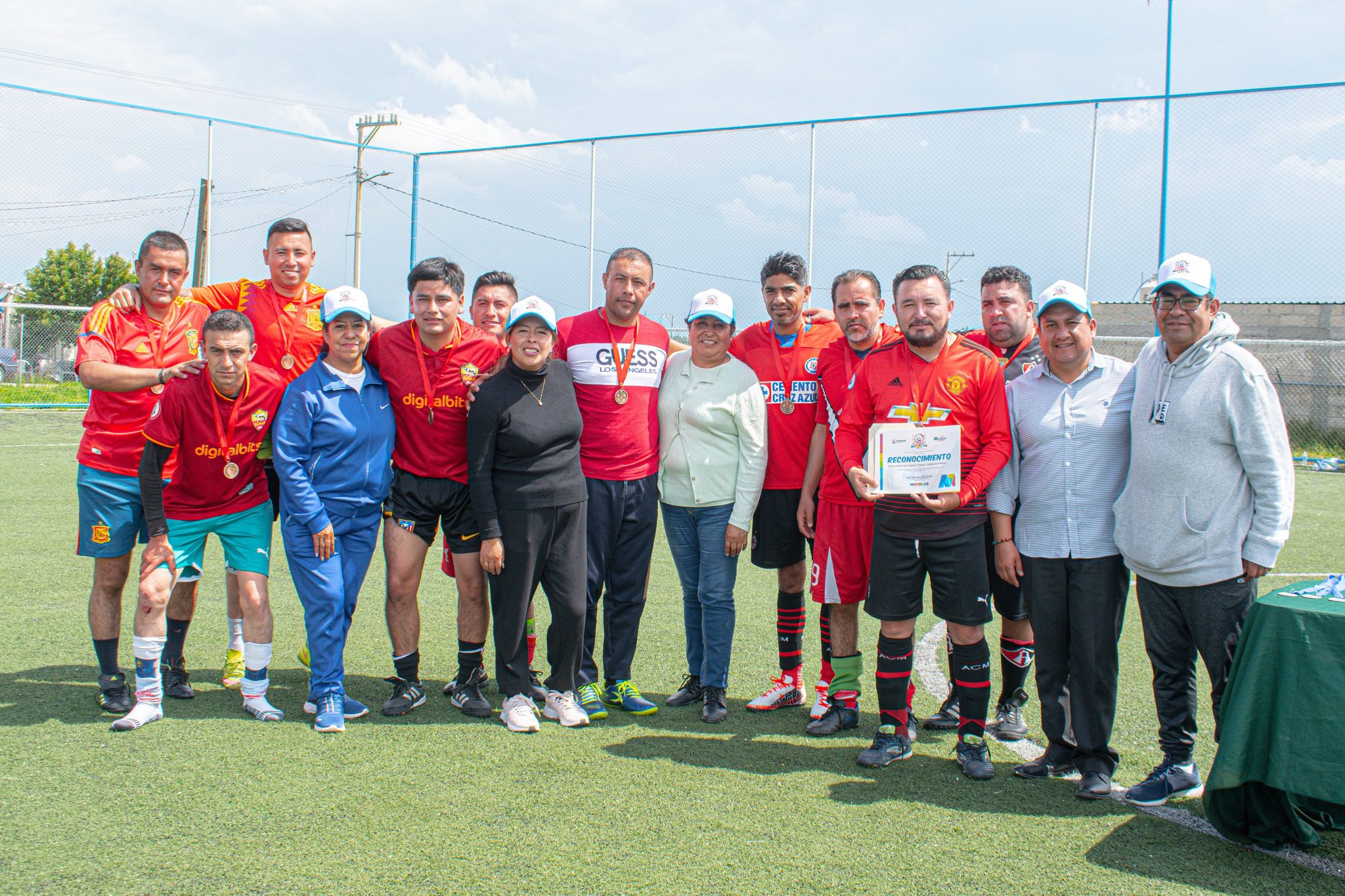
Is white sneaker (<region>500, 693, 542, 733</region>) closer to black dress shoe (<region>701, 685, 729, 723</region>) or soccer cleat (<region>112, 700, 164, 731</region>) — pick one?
black dress shoe (<region>701, 685, 729, 723</region>)

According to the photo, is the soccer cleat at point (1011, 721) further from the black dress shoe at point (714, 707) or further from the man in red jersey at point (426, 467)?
the man in red jersey at point (426, 467)

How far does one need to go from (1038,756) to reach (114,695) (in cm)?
439

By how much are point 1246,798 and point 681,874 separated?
2.01 m

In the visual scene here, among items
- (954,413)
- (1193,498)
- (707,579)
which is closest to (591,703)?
(707,579)

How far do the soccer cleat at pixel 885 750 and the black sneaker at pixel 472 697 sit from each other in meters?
1.82

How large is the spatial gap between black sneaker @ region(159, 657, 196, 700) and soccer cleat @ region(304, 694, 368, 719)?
2.19 ft

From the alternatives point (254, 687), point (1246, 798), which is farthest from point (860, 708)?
point (254, 687)

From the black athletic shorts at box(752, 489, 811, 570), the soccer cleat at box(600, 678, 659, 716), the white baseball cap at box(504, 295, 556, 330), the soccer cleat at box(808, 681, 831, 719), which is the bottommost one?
the soccer cleat at box(600, 678, 659, 716)

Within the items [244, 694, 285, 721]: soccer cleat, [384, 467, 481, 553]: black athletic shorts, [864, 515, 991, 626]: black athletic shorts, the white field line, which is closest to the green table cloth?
the white field line

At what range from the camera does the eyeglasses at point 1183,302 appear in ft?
11.5

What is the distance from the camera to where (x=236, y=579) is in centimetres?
445

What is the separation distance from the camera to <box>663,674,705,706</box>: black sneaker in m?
4.67

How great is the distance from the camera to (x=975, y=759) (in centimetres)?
381

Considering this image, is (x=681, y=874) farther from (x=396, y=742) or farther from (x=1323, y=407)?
(x=1323, y=407)
